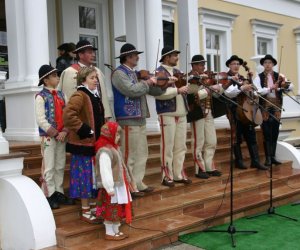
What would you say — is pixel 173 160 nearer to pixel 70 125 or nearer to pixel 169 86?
pixel 169 86

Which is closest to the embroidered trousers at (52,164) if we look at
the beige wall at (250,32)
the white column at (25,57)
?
the white column at (25,57)

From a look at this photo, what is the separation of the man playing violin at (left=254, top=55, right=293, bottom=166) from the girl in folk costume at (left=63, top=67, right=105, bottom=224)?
132 inches

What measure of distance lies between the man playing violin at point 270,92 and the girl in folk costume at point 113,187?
3340 millimetres

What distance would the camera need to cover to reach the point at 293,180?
23.4ft

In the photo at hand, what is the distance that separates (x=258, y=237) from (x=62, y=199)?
2118 mm

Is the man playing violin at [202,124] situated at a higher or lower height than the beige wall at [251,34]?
lower

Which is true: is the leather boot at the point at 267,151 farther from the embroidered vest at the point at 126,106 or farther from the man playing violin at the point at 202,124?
the embroidered vest at the point at 126,106

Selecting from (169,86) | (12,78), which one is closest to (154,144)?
(169,86)

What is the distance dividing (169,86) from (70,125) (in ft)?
5.28

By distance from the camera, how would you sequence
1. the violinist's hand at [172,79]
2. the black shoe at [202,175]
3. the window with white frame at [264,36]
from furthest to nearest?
1. the window with white frame at [264,36]
2. the black shoe at [202,175]
3. the violinist's hand at [172,79]

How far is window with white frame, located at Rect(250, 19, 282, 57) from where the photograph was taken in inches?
486

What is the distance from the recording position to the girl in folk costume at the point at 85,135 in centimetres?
437

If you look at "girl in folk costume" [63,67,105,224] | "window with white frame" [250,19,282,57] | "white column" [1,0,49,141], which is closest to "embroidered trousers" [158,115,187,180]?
"girl in folk costume" [63,67,105,224]

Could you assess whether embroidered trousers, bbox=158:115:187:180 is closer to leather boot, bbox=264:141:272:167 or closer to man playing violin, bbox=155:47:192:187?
man playing violin, bbox=155:47:192:187
